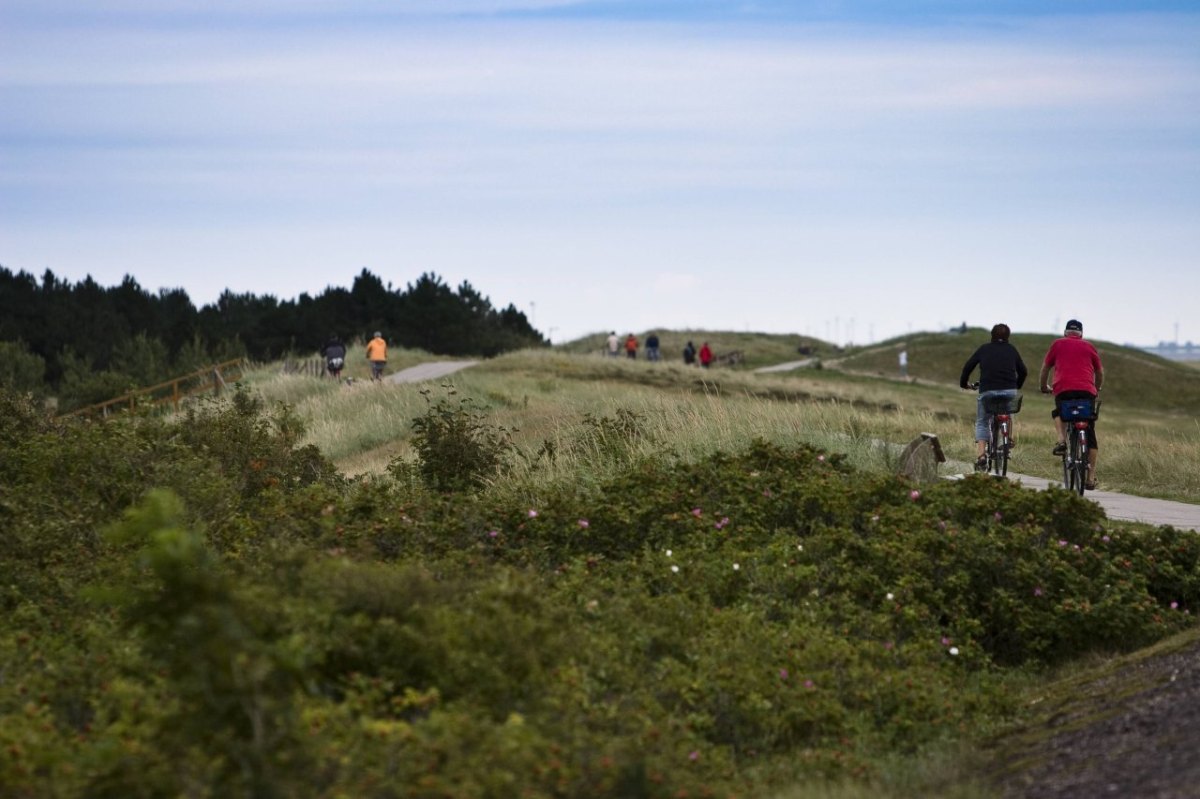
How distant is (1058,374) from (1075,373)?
0.16 meters

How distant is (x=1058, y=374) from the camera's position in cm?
1399

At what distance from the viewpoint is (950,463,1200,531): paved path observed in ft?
43.3

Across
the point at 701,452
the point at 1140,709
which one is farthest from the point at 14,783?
the point at 701,452

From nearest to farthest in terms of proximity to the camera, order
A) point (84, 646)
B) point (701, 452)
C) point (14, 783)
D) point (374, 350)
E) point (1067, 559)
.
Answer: point (14, 783)
point (84, 646)
point (1067, 559)
point (701, 452)
point (374, 350)

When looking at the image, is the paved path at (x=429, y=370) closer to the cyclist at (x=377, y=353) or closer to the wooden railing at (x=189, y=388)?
the cyclist at (x=377, y=353)

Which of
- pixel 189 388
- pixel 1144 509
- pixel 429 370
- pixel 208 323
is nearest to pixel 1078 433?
pixel 1144 509

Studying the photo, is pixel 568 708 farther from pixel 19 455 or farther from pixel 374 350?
pixel 374 350

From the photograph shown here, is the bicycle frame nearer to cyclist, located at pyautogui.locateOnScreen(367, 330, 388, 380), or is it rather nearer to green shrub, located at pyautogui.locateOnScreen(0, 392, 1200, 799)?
green shrub, located at pyautogui.locateOnScreen(0, 392, 1200, 799)

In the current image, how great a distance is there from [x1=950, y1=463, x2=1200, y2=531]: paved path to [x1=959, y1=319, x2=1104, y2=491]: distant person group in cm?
46

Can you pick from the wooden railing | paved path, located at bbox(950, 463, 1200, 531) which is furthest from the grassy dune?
the wooden railing

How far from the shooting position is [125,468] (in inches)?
467

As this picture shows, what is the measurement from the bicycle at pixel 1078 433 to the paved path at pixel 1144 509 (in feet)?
0.74

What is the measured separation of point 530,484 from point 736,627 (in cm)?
463

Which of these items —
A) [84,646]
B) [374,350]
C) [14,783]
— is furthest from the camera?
[374,350]
